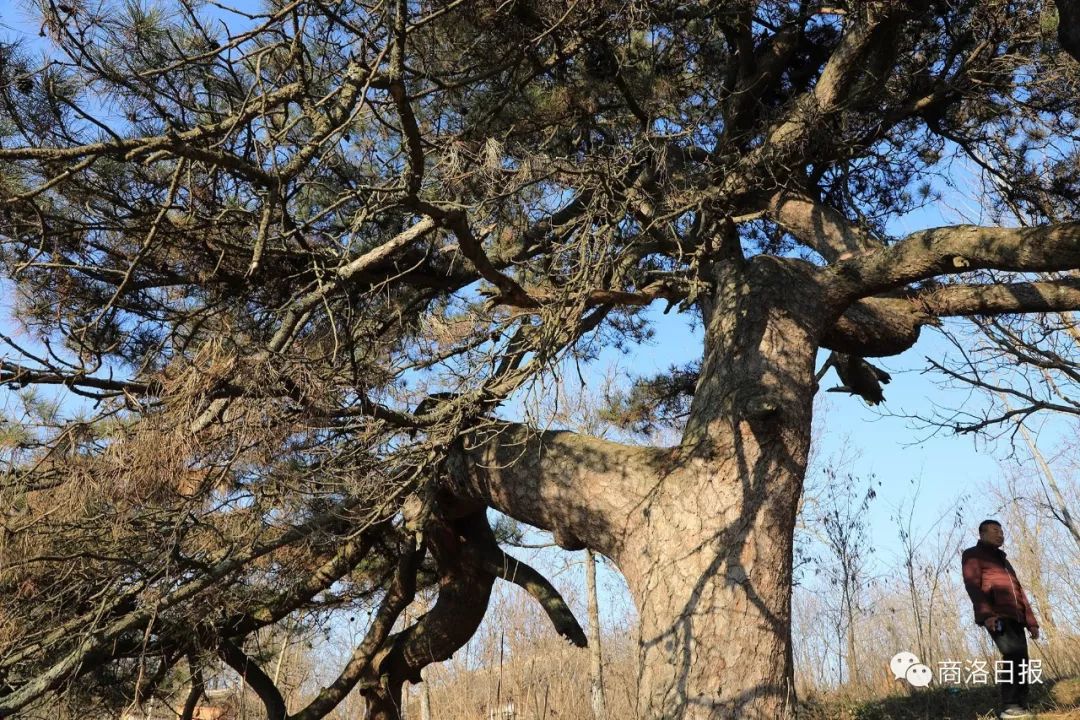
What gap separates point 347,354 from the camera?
13.4ft

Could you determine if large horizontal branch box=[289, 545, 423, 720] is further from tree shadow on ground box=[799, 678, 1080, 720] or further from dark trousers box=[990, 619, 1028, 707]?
dark trousers box=[990, 619, 1028, 707]

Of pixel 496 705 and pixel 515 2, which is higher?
pixel 515 2

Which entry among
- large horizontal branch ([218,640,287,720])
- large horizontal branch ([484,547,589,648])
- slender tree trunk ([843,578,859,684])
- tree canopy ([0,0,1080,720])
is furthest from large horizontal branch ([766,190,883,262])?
large horizontal branch ([218,640,287,720])

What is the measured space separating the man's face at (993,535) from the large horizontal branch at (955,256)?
214 cm

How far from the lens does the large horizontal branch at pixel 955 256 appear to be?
359 centimetres

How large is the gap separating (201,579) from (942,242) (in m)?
3.80

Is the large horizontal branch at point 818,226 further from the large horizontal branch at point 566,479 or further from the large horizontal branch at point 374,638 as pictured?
the large horizontal branch at point 374,638

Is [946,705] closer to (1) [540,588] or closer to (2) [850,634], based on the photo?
(2) [850,634]

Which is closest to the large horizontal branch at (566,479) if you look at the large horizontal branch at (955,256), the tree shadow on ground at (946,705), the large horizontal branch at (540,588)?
the large horizontal branch at (540,588)

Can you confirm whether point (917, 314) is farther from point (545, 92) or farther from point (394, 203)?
point (394, 203)

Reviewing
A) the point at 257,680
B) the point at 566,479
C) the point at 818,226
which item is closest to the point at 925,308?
the point at 818,226

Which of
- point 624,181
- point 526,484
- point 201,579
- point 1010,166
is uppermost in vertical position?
point 1010,166

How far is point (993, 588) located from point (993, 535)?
32cm

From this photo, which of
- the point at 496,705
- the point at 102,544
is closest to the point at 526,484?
the point at 496,705
